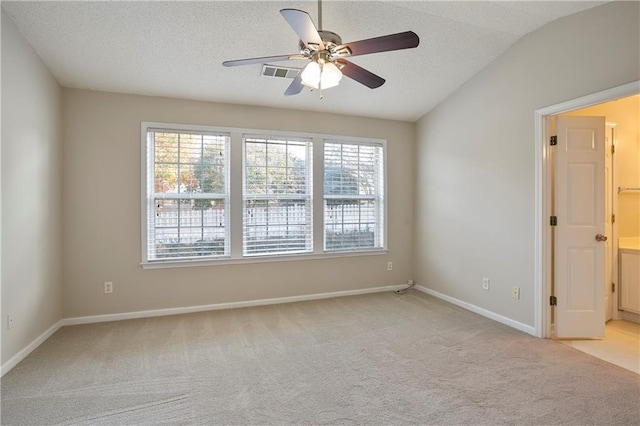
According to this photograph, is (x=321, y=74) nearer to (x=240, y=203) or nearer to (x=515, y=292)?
(x=240, y=203)

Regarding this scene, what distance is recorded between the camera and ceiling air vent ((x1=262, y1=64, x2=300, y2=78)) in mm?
3516

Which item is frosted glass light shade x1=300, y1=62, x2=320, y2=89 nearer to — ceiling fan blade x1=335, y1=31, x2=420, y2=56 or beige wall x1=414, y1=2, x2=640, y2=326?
ceiling fan blade x1=335, y1=31, x2=420, y2=56

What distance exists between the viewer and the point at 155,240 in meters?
3.96

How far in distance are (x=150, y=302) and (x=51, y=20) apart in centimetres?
287

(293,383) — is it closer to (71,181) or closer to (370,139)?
(71,181)

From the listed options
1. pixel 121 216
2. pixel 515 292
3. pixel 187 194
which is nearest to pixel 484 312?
pixel 515 292

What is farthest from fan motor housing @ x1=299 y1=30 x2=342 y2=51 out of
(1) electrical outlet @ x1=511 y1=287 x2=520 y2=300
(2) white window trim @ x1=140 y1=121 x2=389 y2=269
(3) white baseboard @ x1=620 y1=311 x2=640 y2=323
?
(3) white baseboard @ x1=620 y1=311 x2=640 y2=323

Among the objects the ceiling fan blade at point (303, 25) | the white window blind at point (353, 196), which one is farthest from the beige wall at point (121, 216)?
the ceiling fan blade at point (303, 25)

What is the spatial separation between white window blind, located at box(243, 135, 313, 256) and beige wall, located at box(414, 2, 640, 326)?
5.79 ft

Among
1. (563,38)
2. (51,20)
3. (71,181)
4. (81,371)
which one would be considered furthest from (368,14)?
(81,371)

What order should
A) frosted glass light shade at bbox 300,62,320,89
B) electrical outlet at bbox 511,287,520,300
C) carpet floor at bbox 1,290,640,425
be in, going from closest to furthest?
1. carpet floor at bbox 1,290,640,425
2. frosted glass light shade at bbox 300,62,320,89
3. electrical outlet at bbox 511,287,520,300

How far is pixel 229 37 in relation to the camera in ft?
10.2

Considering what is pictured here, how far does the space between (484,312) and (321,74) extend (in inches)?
129

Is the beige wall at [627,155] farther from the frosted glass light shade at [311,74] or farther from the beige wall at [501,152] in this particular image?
the frosted glass light shade at [311,74]
